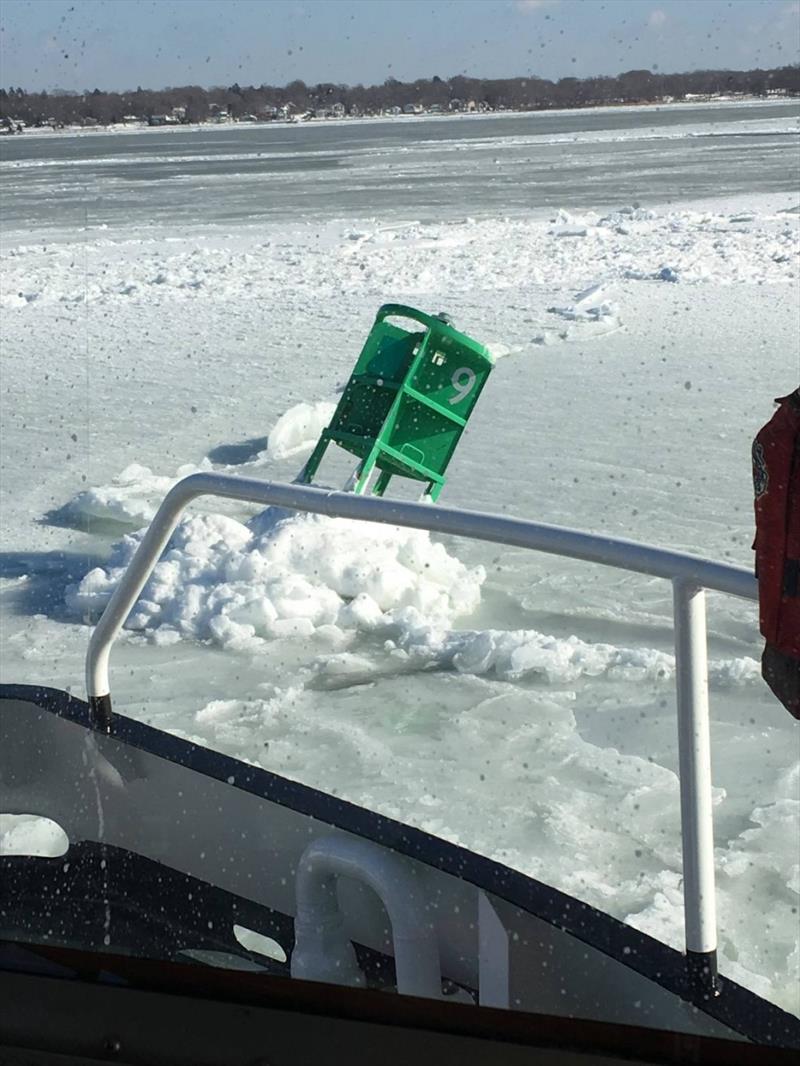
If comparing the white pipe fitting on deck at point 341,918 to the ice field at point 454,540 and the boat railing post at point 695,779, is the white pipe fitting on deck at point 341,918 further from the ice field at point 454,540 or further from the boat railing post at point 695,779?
the ice field at point 454,540

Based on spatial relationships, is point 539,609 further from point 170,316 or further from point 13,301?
point 13,301

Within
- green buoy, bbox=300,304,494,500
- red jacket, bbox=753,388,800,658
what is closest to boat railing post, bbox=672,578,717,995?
red jacket, bbox=753,388,800,658

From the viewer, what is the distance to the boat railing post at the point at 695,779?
1.42 metres

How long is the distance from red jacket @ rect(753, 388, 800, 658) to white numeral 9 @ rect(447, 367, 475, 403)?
4395 mm

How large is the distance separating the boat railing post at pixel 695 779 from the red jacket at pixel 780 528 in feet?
0.55

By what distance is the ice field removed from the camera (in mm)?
3291

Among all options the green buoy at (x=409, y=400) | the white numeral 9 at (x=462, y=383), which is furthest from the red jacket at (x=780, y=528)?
the white numeral 9 at (x=462, y=383)

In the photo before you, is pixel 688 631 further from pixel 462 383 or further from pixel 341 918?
pixel 462 383

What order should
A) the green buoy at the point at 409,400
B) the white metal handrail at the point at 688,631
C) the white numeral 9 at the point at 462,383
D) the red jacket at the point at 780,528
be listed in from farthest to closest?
1. the white numeral 9 at the point at 462,383
2. the green buoy at the point at 409,400
3. the white metal handrail at the point at 688,631
4. the red jacket at the point at 780,528

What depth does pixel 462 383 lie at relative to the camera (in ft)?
18.5

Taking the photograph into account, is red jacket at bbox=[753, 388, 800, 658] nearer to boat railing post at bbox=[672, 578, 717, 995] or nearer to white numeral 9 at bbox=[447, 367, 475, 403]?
boat railing post at bbox=[672, 578, 717, 995]

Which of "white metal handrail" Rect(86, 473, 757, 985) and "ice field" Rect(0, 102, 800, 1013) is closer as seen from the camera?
"white metal handrail" Rect(86, 473, 757, 985)

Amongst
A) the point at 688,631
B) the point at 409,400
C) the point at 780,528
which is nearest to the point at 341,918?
the point at 688,631

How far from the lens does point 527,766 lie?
3.45 metres
